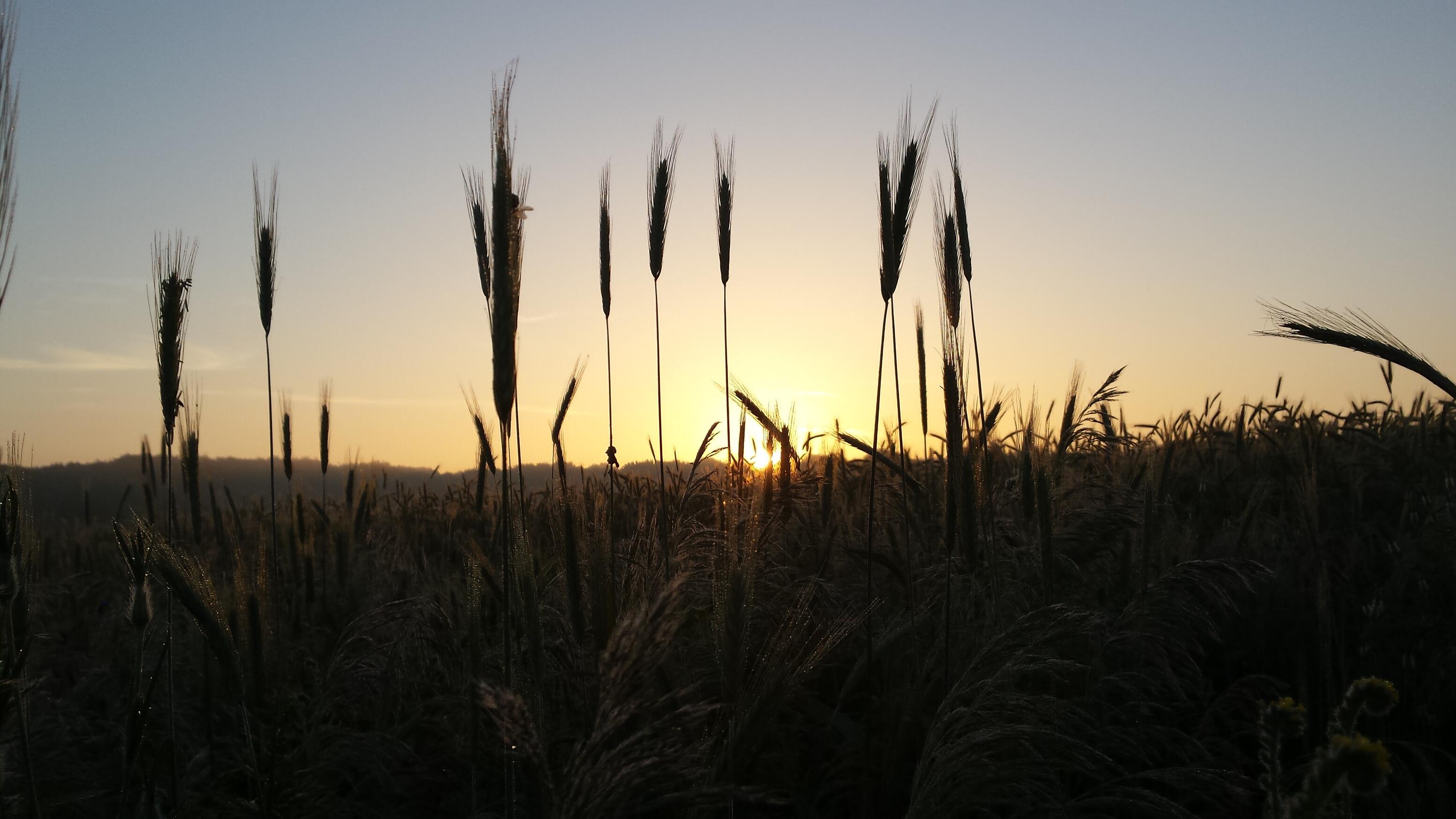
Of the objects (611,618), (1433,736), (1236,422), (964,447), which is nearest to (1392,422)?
(1236,422)

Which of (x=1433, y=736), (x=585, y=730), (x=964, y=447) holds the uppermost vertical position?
(x=964, y=447)

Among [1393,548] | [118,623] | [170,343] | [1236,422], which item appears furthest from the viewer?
[1236,422]

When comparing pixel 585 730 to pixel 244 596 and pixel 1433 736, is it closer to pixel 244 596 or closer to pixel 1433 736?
pixel 244 596

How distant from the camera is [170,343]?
2.72 meters

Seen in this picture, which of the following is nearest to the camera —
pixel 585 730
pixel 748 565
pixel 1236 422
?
pixel 748 565

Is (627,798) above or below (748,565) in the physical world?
below

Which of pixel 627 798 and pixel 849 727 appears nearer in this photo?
pixel 627 798

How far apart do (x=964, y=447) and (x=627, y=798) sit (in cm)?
221

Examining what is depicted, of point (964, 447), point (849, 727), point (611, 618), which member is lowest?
point (849, 727)

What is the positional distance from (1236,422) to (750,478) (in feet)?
17.1

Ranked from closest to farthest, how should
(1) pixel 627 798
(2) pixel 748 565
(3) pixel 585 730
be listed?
(1) pixel 627 798
(2) pixel 748 565
(3) pixel 585 730

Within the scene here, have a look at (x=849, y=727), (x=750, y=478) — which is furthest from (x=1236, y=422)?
(x=849, y=727)

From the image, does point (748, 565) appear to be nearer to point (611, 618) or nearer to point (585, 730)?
point (585, 730)

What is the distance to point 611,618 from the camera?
9.41ft
